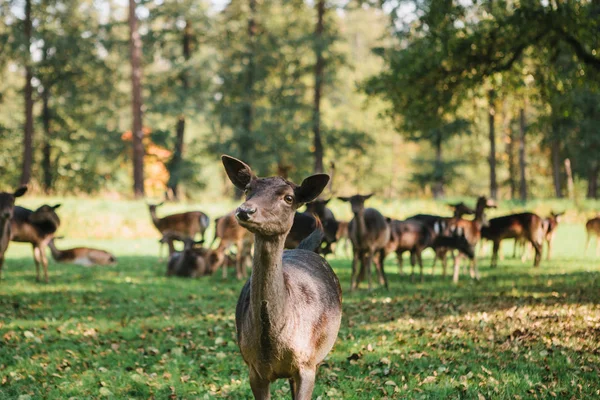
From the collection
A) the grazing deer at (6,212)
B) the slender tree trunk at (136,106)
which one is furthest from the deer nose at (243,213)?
the slender tree trunk at (136,106)

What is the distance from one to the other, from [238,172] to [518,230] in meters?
13.1

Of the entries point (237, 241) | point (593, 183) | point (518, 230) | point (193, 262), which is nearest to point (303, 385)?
point (237, 241)

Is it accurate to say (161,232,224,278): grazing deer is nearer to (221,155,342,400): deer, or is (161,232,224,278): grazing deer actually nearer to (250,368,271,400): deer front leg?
(221,155,342,400): deer

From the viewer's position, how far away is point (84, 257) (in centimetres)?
1661

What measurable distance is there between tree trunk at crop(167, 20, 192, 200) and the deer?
31149 mm

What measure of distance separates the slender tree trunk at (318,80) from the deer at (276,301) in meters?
28.9

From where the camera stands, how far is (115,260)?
55.7ft

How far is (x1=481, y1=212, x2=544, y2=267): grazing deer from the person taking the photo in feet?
49.6

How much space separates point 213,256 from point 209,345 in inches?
283

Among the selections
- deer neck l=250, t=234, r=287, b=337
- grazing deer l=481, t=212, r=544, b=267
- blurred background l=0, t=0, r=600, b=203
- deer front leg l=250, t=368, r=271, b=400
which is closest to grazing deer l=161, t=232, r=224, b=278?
grazing deer l=481, t=212, r=544, b=267

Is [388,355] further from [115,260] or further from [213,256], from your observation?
[115,260]

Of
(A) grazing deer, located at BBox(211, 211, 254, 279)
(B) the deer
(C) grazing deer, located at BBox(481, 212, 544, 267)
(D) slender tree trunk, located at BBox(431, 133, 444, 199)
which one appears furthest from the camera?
(D) slender tree trunk, located at BBox(431, 133, 444, 199)

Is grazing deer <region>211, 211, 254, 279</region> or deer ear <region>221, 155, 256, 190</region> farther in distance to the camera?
grazing deer <region>211, 211, 254, 279</region>

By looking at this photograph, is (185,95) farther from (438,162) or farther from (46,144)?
(438,162)
